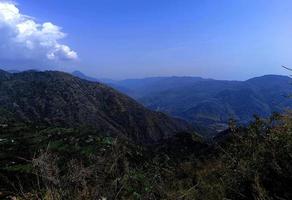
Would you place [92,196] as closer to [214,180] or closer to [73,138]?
[214,180]

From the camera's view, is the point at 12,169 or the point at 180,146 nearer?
the point at 12,169

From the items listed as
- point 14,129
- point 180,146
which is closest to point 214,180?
point 180,146

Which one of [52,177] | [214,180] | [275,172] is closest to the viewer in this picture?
[52,177]

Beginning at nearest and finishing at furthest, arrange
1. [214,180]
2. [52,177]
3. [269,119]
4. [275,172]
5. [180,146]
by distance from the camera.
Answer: [52,177], [275,172], [269,119], [214,180], [180,146]

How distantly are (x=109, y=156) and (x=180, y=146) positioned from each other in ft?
394

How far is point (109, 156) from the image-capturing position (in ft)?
21.6

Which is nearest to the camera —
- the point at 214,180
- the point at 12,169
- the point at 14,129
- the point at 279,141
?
the point at 279,141

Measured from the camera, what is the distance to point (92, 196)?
6.10m

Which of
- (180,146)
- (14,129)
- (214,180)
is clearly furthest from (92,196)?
(14,129)

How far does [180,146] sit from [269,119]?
118387 millimetres

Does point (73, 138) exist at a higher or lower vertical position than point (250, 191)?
lower

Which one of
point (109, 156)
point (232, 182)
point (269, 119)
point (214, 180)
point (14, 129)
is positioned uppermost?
point (269, 119)

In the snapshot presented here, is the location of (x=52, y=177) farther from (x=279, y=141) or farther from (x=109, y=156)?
(x=279, y=141)

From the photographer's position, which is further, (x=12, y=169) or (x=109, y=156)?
(x=12, y=169)
